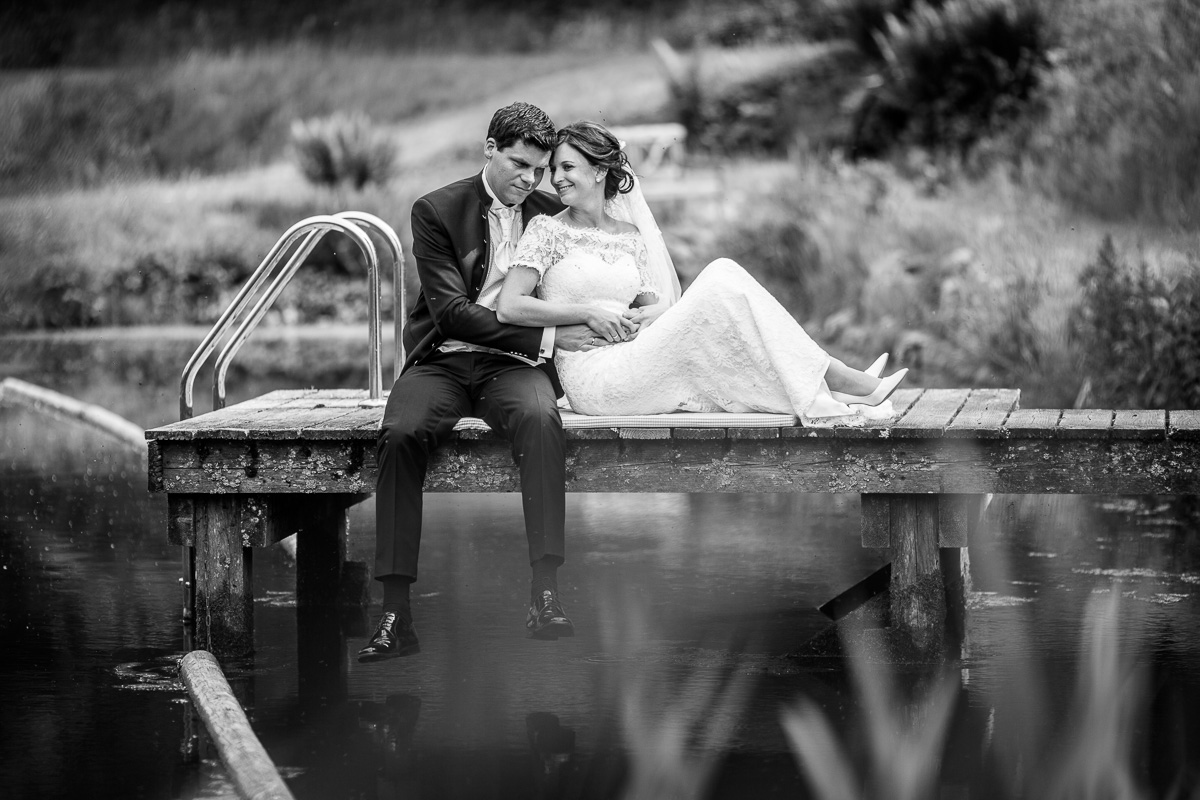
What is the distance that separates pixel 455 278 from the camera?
5.27 meters

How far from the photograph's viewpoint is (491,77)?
2411cm

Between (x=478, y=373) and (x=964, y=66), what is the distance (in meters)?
10.3

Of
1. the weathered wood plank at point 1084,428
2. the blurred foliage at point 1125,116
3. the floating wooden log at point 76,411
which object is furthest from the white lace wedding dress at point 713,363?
the blurred foliage at point 1125,116

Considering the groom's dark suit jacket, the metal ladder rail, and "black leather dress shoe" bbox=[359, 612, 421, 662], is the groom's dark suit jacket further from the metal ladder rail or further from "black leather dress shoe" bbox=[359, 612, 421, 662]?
"black leather dress shoe" bbox=[359, 612, 421, 662]

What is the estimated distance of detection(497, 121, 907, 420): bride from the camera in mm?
5047

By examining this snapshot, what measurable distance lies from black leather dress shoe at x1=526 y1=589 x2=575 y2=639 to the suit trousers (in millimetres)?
137

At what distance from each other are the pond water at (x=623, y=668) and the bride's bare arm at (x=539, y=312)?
1016mm

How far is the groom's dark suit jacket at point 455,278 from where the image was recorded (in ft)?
17.1

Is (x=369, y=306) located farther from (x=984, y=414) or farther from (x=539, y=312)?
(x=984, y=414)

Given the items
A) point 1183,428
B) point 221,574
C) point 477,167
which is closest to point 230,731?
point 221,574

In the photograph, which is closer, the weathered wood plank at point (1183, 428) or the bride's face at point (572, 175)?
the weathered wood plank at point (1183, 428)

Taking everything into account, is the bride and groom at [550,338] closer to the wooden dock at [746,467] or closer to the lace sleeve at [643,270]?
the lace sleeve at [643,270]

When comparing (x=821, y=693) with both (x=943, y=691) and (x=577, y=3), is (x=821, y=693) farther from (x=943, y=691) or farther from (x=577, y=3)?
(x=577, y=3)

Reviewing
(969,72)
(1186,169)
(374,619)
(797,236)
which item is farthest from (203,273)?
(374,619)
